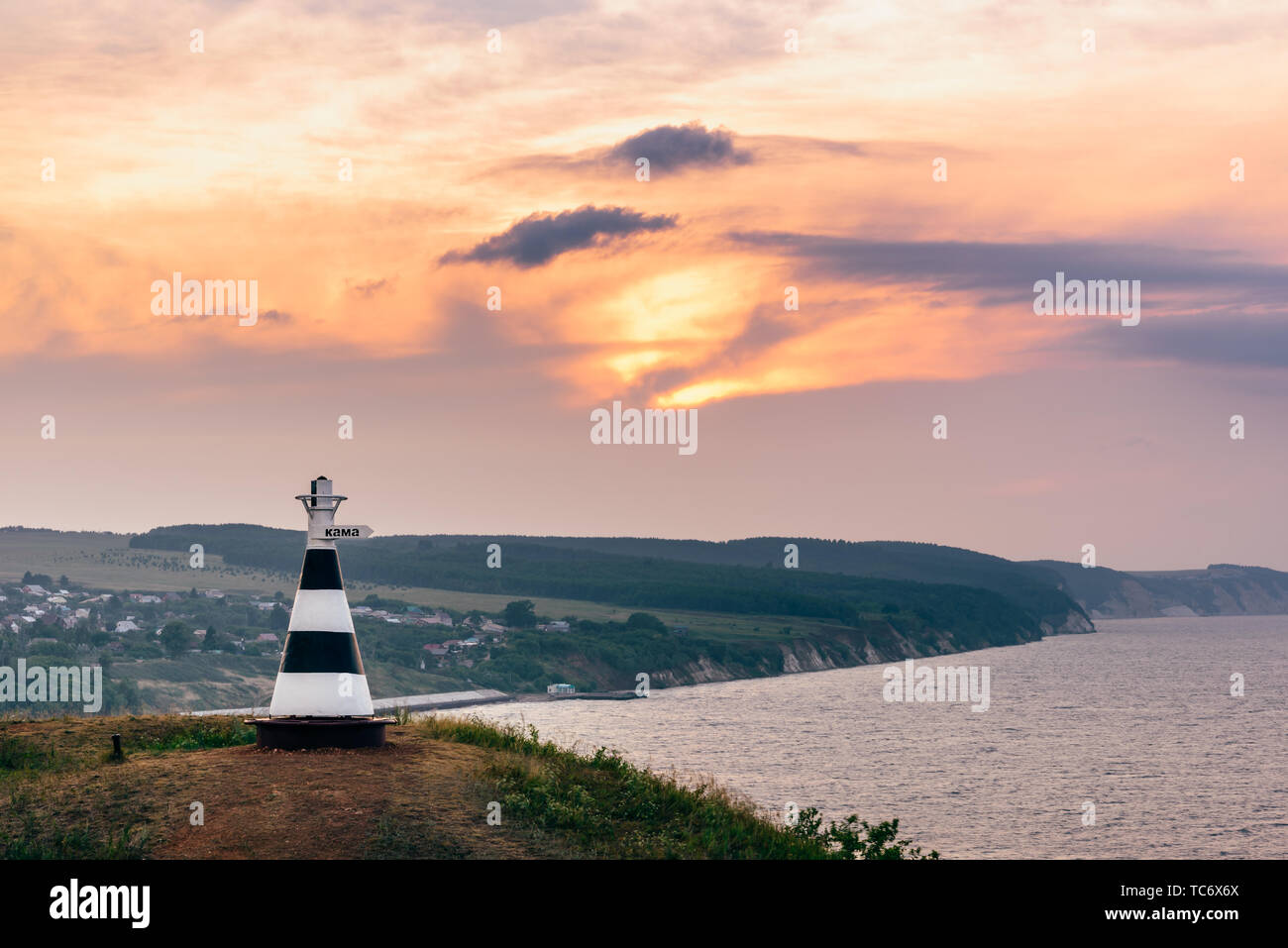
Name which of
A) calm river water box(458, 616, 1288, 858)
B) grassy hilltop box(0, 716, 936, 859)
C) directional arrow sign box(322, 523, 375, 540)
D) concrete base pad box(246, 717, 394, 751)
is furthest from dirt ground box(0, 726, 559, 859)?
calm river water box(458, 616, 1288, 858)

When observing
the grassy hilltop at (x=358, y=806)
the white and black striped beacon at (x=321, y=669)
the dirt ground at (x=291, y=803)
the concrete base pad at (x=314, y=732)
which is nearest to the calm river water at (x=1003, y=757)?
the grassy hilltop at (x=358, y=806)

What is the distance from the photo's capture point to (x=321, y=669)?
20.3 metres

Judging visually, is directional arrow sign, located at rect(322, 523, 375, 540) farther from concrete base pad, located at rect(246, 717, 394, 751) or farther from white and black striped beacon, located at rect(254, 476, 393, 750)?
concrete base pad, located at rect(246, 717, 394, 751)

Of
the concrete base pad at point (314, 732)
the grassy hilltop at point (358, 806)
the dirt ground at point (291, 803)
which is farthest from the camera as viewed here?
the concrete base pad at point (314, 732)

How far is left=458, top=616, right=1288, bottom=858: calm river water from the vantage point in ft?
200

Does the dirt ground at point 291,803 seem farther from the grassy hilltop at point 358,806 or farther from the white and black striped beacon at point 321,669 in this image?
the white and black striped beacon at point 321,669

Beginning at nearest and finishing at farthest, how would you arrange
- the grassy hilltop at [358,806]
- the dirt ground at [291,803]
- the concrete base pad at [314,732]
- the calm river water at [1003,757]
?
the dirt ground at [291,803] < the grassy hilltop at [358,806] < the concrete base pad at [314,732] < the calm river water at [1003,757]

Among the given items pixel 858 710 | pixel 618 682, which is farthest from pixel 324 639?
pixel 618 682

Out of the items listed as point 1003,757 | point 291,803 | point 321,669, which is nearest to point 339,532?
point 321,669

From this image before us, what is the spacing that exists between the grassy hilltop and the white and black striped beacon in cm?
48

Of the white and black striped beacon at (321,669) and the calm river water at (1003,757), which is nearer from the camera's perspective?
the white and black striped beacon at (321,669)

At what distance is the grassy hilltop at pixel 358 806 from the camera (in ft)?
51.9

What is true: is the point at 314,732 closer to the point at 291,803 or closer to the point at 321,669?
the point at 321,669

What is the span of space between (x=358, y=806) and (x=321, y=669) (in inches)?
157
